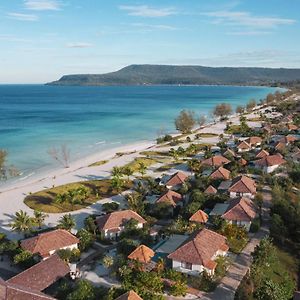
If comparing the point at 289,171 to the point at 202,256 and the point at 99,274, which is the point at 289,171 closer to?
the point at 202,256

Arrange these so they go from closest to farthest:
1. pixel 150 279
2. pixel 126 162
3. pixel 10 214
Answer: pixel 150 279, pixel 10 214, pixel 126 162

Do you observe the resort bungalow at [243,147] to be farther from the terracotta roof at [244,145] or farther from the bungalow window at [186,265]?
the bungalow window at [186,265]

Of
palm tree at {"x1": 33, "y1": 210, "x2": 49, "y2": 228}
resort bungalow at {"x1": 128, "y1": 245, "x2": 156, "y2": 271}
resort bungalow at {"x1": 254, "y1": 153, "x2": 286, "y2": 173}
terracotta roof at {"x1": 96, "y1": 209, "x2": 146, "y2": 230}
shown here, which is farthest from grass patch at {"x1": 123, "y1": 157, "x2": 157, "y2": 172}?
resort bungalow at {"x1": 128, "y1": 245, "x2": 156, "y2": 271}

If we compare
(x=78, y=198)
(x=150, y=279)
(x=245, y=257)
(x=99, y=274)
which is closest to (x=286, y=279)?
(x=245, y=257)

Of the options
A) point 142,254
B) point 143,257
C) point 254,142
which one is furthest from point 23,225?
point 254,142

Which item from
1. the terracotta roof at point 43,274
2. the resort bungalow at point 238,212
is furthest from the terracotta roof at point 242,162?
the terracotta roof at point 43,274
